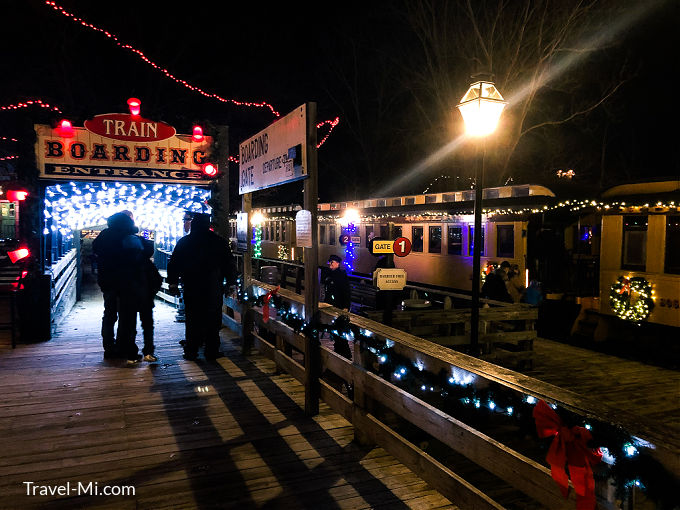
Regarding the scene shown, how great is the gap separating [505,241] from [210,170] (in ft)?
26.7

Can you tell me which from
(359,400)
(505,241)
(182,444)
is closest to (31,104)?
(182,444)

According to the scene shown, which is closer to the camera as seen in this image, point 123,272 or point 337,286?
point 123,272

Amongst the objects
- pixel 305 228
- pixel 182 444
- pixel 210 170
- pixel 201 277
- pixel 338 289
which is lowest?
pixel 182 444

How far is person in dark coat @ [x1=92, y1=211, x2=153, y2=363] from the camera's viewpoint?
6672 millimetres

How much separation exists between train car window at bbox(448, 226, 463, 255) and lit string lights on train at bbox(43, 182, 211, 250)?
7737mm

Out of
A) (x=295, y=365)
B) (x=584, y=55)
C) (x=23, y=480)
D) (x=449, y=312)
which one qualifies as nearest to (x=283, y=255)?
(x=584, y=55)

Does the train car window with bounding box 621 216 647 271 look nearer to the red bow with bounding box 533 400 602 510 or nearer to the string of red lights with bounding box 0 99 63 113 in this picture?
the red bow with bounding box 533 400 602 510

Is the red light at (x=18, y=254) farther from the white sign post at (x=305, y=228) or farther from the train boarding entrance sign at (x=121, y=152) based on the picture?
the white sign post at (x=305, y=228)

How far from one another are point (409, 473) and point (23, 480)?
9.21ft

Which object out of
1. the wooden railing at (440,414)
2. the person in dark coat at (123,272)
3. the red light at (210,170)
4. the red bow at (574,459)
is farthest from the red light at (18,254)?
the red bow at (574,459)

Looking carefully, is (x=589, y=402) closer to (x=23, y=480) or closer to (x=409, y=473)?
(x=409, y=473)

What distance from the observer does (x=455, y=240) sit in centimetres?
1495

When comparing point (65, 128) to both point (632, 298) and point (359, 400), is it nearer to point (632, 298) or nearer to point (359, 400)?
point (359, 400)

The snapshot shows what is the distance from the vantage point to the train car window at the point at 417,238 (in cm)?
1665
